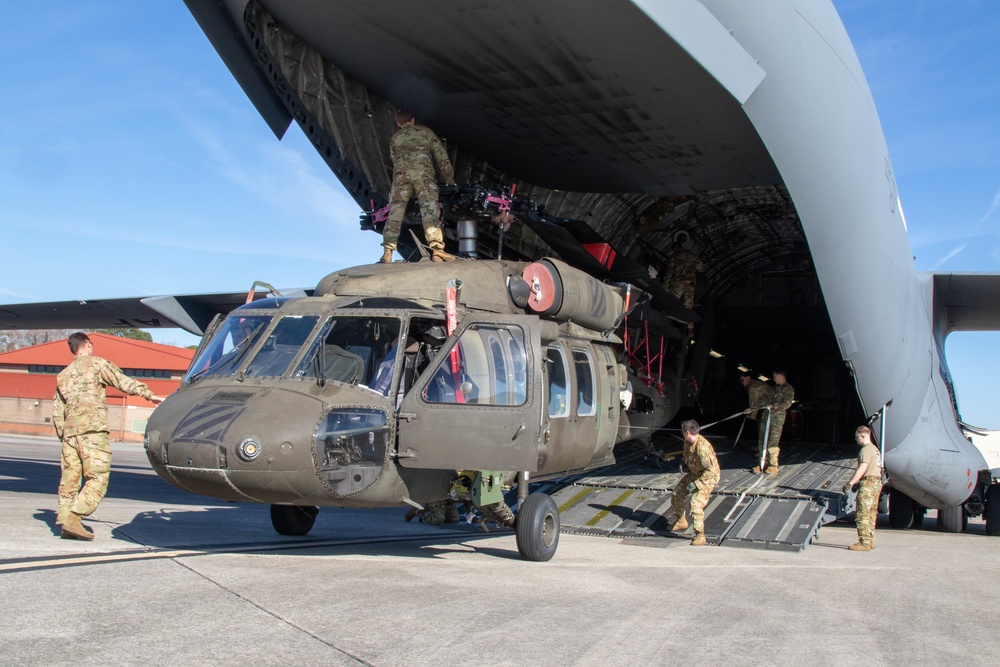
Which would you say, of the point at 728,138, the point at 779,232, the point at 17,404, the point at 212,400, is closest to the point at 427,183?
the point at 728,138

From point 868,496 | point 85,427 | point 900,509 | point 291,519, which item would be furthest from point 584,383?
point 900,509

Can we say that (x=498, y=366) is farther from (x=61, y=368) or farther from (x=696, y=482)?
(x=61, y=368)

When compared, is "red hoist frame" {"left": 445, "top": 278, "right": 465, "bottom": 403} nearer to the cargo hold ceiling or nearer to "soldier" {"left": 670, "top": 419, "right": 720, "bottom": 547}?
the cargo hold ceiling

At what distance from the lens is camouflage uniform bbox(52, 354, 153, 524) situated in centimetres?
678

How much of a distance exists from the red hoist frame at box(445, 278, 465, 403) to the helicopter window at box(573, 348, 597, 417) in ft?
6.18

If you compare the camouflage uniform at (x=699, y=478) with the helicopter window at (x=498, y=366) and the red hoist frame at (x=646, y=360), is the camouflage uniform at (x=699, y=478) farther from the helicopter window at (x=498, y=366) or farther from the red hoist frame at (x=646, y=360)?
the helicopter window at (x=498, y=366)

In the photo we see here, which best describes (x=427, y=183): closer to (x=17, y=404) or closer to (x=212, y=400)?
(x=212, y=400)

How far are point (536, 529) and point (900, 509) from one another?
1026 cm

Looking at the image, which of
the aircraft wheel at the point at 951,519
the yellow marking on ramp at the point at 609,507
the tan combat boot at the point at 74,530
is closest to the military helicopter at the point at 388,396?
the tan combat boot at the point at 74,530

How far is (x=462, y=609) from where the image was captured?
197 inches

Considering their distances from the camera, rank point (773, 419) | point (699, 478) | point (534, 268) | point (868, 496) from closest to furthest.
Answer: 1. point (534, 268)
2. point (699, 478)
3. point (868, 496)
4. point (773, 419)

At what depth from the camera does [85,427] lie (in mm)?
6941

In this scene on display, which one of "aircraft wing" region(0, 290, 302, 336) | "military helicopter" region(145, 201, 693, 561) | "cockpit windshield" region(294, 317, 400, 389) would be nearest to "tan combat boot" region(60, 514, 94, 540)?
"military helicopter" region(145, 201, 693, 561)

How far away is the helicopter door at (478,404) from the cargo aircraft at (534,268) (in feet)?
0.06
